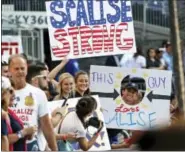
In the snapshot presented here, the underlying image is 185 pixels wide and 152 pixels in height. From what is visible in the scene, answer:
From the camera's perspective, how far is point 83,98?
21.4 feet

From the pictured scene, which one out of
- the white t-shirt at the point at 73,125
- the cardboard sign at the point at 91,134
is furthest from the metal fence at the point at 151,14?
the white t-shirt at the point at 73,125

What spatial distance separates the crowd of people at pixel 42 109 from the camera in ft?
18.5

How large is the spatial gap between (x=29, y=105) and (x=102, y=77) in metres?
1.12

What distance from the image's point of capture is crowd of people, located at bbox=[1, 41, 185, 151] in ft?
18.5

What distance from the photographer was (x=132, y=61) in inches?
355

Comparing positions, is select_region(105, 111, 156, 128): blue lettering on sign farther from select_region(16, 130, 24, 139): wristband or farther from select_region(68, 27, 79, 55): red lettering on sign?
select_region(16, 130, 24, 139): wristband

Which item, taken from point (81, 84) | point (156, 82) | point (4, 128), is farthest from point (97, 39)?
point (4, 128)

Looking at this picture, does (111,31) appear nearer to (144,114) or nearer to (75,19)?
(75,19)

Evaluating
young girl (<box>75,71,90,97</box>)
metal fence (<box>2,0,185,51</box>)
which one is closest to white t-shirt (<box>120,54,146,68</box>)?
young girl (<box>75,71,90,97</box>)

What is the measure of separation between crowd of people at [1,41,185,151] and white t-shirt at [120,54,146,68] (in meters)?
1.72

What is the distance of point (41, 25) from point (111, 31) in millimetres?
2826

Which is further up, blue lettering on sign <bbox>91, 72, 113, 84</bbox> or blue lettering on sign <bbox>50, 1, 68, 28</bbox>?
blue lettering on sign <bbox>50, 1, 68, 28</bbox>

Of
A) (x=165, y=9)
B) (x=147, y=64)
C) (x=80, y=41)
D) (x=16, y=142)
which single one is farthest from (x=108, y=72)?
(x=165, y=9)

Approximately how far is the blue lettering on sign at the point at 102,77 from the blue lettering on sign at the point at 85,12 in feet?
1.63
